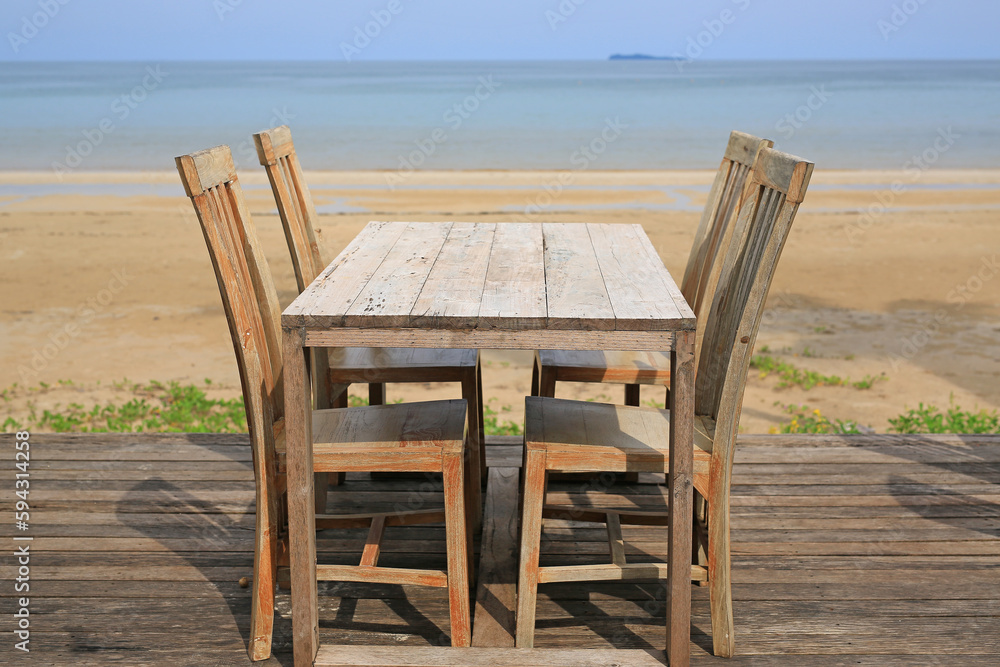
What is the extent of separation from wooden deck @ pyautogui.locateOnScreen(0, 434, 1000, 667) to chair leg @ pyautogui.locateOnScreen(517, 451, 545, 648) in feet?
0.26

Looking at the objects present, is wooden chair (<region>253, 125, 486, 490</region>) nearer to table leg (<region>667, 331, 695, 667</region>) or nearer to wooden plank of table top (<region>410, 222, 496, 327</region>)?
wooden plank of table top (<region>410, 222, 496, 327</region>)

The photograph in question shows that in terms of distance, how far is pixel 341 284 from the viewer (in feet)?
5.91

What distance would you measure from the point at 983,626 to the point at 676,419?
945 millimetres

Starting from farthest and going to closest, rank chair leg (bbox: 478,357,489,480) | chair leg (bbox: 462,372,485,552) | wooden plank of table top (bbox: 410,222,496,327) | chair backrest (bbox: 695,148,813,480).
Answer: chair leg (bbox: 478,357,489,480)
chair leg (bbox: 462,372,485,552)
chair backrest (bbox: 695,148,813,480)
wooden plank of table top (bbox: 410,222,496,327)

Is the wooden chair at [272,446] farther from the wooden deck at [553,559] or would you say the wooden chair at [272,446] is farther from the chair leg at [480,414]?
the chair leg at [480,414]

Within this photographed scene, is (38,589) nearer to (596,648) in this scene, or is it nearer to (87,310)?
(596,648)

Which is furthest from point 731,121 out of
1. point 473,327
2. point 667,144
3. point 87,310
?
point 473,327

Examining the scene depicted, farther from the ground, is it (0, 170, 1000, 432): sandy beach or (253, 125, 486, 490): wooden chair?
(253, 125, 486, 490): wooden chair

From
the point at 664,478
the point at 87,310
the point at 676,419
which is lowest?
the point at 87,310

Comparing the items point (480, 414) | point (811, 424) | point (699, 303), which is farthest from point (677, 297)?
point (811, 424)

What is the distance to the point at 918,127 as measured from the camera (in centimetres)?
2303

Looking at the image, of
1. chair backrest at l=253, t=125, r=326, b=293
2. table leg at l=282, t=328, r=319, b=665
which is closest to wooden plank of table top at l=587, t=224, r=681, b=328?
table leg at l=282, t=328, r=319, b=665

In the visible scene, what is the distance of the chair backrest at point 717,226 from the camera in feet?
7.68

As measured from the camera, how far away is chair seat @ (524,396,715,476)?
5.97 ft
